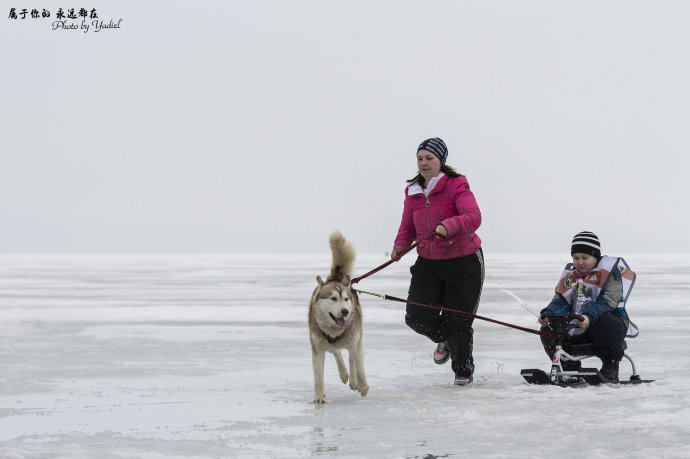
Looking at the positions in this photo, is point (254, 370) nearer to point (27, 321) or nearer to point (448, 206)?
point (448, 206)

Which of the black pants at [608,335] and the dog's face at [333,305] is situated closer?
the dog's face at [333,305]

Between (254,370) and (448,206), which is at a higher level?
(448,206)

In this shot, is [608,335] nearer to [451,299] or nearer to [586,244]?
[586,244]

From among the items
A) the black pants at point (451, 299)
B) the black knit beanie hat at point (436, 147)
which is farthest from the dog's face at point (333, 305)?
the black knit beanie hat at point (436, 147)

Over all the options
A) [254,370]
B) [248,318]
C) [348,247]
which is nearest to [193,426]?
[348,247]

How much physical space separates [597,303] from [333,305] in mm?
1882

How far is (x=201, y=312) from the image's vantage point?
43.6 feet

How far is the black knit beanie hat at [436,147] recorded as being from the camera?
6.45 metres

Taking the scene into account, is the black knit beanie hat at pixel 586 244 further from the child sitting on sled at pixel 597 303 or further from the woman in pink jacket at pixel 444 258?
the woman in pink jacket at pixel 444 258

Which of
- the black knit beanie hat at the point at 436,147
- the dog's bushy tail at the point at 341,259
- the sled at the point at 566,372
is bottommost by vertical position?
the sled at the point at 566,372

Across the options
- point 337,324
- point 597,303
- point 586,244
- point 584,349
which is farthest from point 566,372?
point 337,324

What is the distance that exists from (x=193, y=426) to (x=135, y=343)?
179 inches

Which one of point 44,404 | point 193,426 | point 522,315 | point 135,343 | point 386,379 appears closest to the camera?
point 193,426

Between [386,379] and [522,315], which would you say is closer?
[386,379]
